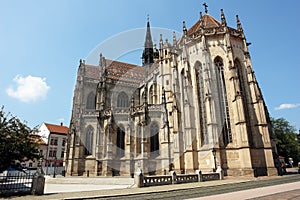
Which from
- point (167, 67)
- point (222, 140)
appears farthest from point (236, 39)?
point (222, 140)

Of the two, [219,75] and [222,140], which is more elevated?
[219,75]

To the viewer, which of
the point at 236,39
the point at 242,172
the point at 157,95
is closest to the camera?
the point at 242,172

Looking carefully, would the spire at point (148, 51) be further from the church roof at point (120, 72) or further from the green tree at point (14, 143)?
the green tree at point (14, 143)

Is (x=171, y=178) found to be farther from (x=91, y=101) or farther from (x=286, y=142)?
(x=286, y=142)

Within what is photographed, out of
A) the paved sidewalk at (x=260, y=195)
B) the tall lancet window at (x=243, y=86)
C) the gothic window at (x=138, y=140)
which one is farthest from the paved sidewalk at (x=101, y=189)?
the tall lancet window at (x=243, y=86)

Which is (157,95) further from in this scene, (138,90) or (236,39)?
(236,39)

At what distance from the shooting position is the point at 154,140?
75.5 feet

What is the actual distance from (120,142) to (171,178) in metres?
12.2

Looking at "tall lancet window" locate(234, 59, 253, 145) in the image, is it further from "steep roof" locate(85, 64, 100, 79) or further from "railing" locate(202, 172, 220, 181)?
"steep roof" locate(85, 64, 100, 79)

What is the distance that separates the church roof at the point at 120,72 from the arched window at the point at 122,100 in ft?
9.97

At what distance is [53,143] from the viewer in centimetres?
4028

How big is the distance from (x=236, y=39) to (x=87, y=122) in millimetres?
22179

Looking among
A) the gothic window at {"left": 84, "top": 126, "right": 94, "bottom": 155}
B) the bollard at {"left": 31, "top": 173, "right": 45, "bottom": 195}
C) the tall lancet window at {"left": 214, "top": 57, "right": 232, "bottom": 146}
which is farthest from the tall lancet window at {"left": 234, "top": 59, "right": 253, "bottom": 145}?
the gothic window at {"left": 84, "top": 126, "right": 94, "bottom": 155}

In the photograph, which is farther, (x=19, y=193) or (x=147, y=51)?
(x=147, y=51)
